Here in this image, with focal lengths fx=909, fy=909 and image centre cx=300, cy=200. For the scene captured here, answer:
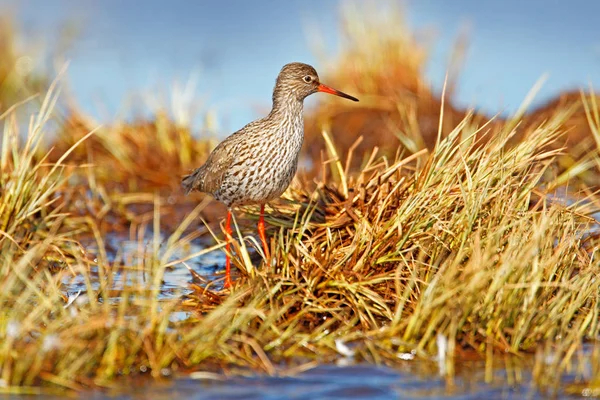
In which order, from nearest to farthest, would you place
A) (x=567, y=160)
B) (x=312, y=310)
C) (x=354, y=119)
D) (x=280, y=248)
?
(x=312, y=310)
(x=280, y=248)
(x=567, y=160)
(x=354, y=119)

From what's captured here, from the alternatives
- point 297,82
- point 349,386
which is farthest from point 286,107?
point 349,386

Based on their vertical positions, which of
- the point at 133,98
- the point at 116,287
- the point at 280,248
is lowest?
the point at 116,287

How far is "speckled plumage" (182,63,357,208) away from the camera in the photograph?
677cm

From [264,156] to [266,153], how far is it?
0.09ft

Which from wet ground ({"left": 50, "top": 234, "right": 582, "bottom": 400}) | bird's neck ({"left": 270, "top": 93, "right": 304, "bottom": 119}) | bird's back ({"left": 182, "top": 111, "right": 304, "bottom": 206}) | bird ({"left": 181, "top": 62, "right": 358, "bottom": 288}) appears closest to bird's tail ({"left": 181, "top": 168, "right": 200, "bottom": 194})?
bird ({"left": 181, "top": 62, "right": 358, "bottom": 288})

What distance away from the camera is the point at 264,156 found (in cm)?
680

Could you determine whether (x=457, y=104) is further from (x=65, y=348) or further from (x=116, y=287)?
(x=65, y=348)

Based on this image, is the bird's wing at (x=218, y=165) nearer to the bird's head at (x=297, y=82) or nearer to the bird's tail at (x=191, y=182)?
the bird's tail at (x=191, y=182)

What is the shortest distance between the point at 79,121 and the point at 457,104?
499 centimetres

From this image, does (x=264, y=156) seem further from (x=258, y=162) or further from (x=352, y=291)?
(x=352, y=291)

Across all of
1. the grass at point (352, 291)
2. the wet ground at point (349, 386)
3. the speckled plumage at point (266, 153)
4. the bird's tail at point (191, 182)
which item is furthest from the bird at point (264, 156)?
the wet ground at point (349, 386)

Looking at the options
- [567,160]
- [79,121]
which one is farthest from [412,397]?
[79,121]

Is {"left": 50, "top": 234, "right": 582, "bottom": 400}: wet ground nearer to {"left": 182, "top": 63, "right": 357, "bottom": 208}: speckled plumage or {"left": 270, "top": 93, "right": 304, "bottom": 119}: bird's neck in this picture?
{"left": 182, "top": 63, "right": 357, "bottom": 208}: speckled plumage

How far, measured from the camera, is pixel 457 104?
1230 centimetres
